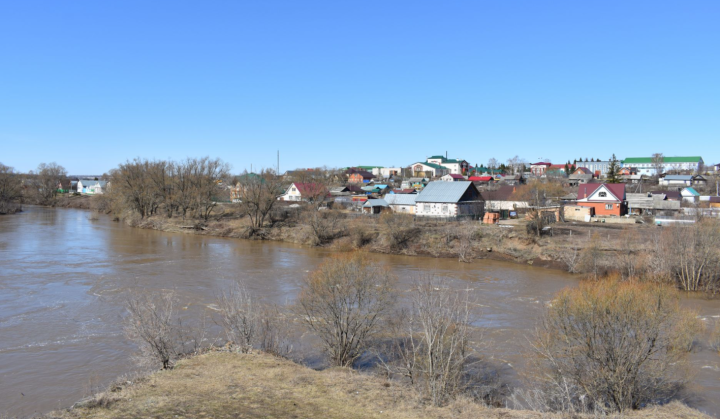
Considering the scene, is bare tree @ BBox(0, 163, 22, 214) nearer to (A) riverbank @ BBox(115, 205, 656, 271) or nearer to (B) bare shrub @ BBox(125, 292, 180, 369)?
(A) riverbank @ BBox(115, 205, 656, 271)

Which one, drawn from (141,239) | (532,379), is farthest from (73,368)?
(141,239)

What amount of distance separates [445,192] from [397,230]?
10.3m

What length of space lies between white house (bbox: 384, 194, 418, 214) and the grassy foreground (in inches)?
1446

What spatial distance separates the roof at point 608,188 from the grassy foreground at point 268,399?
3751 centimetres

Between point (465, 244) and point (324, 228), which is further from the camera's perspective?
point (324, 228)

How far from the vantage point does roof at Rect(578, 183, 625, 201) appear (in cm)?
4378

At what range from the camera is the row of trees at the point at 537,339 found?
1056 centimetres

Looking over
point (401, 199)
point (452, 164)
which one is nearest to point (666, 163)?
point (452, 164)

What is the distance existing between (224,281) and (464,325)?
16385 millimetres

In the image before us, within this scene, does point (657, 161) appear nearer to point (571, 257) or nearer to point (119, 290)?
point (571, 257)

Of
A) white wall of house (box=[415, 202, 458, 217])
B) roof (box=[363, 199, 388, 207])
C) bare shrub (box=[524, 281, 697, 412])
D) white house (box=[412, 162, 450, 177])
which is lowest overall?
bare shrub (box=[524, 281, 697, 412])

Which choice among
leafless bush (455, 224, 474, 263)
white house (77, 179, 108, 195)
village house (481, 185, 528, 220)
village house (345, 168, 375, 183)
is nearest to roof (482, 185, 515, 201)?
village house (481, 185, 528, 220)

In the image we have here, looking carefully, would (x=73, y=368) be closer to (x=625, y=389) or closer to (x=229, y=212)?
(x=625, y=389)

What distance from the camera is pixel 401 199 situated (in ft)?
162
